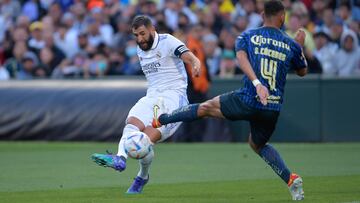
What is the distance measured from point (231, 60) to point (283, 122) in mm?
2403

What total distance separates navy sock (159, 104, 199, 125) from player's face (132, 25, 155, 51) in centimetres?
133

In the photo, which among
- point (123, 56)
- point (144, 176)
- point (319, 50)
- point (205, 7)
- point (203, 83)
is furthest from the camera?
point (205, 7)

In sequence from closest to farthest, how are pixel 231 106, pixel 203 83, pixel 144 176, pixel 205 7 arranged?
pixel 231 106, pixel 144 176, pixel 203 83, pixel 205 7

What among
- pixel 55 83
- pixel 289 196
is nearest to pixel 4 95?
pixel 55 83

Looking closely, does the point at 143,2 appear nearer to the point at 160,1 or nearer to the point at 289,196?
the point at 160,1

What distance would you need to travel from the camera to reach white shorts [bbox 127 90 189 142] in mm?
11523

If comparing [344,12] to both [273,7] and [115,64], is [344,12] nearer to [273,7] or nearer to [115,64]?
[115,64]

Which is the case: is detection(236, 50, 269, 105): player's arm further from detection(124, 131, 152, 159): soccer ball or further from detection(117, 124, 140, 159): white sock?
detection(117, 124, 140, 159): white sock

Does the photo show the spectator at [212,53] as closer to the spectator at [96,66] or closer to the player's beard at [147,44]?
the spectator at [96,66]

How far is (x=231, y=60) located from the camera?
73.6 ft

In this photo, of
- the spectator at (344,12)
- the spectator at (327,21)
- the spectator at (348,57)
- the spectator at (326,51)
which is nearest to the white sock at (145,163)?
the spectator at (348,57)

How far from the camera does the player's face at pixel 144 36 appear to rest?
11.7m

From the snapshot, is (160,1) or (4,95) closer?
(4,95)

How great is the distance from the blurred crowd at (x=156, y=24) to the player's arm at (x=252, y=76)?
34.6 ft
